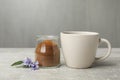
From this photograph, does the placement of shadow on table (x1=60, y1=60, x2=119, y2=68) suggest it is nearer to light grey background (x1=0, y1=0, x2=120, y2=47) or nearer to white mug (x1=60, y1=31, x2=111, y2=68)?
white mug (x1=60, y1=31, x2=111, y2=68)

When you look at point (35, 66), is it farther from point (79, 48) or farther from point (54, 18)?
point (54, 18)

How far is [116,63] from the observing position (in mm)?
775

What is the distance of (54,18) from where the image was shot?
6.65ft

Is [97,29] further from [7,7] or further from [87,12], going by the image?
[7,7]

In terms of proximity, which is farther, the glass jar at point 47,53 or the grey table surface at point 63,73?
the glass jar at point 47,53

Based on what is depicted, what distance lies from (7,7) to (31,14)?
23cm

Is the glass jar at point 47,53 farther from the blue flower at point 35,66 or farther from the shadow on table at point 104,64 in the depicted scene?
the shadow on table at point 104,64

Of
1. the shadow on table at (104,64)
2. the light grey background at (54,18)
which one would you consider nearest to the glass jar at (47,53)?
the shadow on table at (104,64)

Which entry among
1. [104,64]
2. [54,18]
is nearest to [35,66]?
[104,64]

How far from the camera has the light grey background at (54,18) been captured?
202 cm

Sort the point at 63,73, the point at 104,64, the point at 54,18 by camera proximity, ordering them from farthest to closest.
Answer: the point at 54,18 → the point at 104,64 → the point at 63,73

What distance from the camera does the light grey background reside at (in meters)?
2.02

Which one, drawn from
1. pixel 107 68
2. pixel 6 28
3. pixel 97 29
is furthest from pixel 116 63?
pixel 6 28

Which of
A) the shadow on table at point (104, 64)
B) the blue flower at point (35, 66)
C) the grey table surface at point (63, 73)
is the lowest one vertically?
the shadow on table at point (104, 64)
